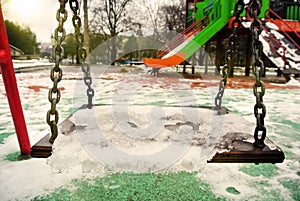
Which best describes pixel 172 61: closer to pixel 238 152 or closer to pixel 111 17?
pixel 238 152

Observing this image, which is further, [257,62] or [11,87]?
[11,87]

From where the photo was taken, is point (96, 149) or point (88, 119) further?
point (88, 119)

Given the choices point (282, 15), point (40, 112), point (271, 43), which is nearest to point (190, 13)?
point (282, 15)

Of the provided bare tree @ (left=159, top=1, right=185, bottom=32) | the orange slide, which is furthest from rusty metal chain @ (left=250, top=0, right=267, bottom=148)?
bare tree @ (left=159, top=1, right=185, bottom=32)

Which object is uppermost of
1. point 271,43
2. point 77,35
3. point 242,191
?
point 271,43

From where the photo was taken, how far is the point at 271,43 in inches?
226

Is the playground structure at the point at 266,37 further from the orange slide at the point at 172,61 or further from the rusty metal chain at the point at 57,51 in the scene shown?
the rusty metal chain at the point at 57,51

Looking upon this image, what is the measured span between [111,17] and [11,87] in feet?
67.7

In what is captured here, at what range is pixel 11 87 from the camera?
4.32 feet

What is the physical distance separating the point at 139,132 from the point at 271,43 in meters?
5.34

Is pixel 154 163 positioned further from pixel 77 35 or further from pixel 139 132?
pixel 77 35

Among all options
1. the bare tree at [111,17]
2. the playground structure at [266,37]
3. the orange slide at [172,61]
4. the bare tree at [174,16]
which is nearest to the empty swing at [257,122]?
the playground structure at [266,37]

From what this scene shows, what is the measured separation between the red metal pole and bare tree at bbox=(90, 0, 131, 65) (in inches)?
788

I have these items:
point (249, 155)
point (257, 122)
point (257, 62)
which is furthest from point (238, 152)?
point (257, 62)
